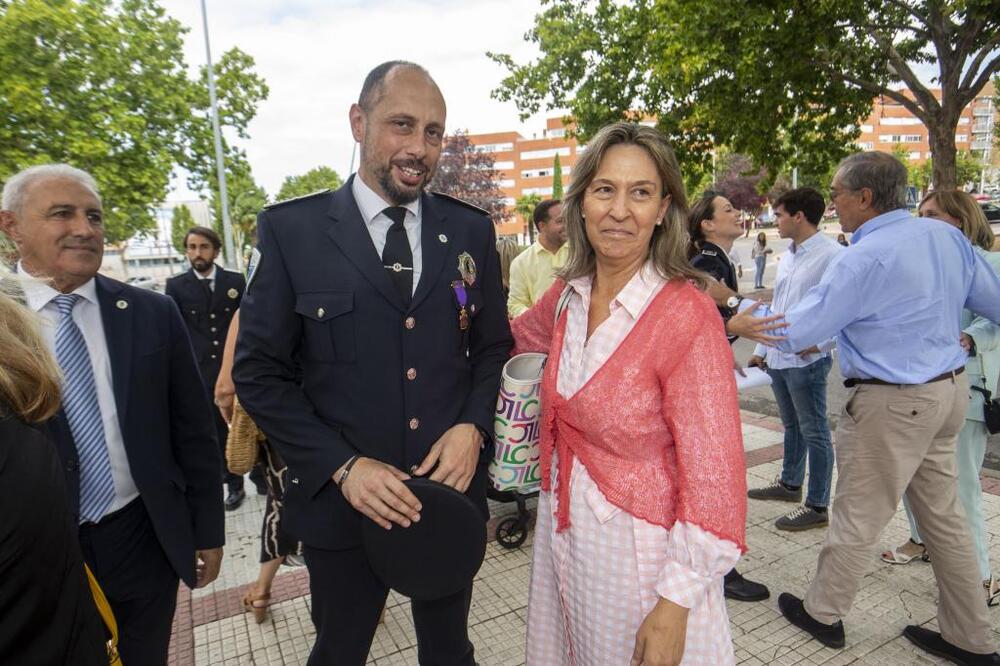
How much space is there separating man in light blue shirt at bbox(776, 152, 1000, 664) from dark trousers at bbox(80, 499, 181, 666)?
2.59 metres

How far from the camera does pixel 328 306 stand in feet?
5.53

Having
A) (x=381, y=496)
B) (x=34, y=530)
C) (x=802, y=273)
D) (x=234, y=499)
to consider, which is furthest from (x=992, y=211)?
(x=34, y=530)

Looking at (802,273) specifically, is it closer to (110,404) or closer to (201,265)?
(110,404)

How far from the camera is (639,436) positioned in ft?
5.10

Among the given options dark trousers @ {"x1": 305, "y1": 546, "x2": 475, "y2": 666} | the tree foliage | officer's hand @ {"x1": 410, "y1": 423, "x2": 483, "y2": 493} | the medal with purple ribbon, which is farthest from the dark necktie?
the tree foliage

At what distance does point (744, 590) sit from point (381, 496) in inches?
97.4

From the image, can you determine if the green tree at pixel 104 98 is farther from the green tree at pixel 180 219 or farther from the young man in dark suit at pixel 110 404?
the green tree at pixel 180 219

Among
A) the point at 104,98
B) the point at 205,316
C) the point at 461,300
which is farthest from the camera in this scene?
the point at 104,98

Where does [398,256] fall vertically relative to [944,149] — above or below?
below

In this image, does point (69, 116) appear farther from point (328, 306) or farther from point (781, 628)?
point (781, 628)

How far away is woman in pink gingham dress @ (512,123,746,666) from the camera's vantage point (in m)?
1.45

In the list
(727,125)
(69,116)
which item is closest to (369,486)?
(727,125)

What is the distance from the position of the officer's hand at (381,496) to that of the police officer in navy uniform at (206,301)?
3837 millimetres

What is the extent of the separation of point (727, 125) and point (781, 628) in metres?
8.22
